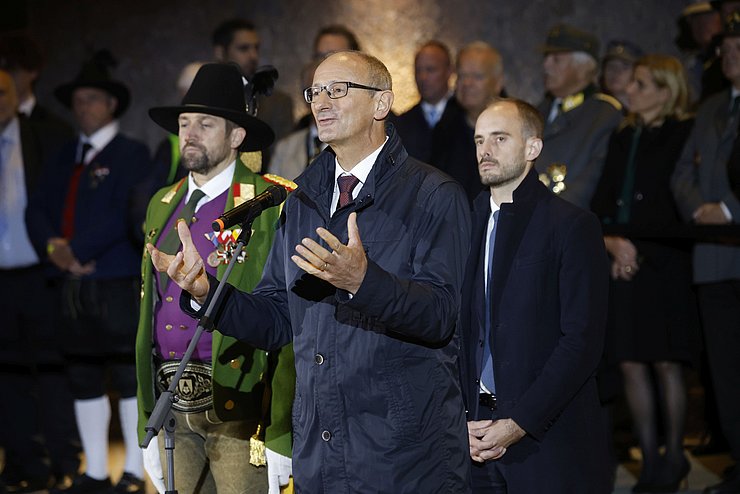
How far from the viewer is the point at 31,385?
7.08 meters

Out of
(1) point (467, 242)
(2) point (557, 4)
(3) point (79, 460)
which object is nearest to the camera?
(1) point (467, 242)

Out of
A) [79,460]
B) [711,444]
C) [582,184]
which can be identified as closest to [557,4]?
[582,184]

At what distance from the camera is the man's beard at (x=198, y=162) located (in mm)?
4402

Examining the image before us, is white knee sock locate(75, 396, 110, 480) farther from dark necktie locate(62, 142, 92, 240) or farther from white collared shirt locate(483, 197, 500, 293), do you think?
white collared shirt locate(483, 197, 500, 293)

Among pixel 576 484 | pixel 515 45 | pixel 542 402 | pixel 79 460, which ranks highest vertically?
pixel 515 45

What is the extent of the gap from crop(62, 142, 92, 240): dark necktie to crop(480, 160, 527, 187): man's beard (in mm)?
3174

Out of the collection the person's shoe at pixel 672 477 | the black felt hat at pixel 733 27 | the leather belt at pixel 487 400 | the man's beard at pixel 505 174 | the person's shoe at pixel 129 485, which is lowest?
the person's shoe at pixel 129 485

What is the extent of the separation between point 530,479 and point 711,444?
3.25 m

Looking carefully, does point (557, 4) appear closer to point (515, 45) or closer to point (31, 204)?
point (515, 45)

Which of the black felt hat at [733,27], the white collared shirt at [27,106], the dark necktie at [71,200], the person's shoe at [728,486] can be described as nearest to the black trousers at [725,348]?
the person's shoe at [728,486]

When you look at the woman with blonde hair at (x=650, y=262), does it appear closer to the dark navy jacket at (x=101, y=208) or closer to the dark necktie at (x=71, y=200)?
the dark navy jacket at (x=101, y=208)

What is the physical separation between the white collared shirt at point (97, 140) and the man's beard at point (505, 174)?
3.14 metres

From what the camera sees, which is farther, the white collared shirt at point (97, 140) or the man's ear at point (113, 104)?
the man's ear at point (113, 104)

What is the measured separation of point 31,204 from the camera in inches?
271
